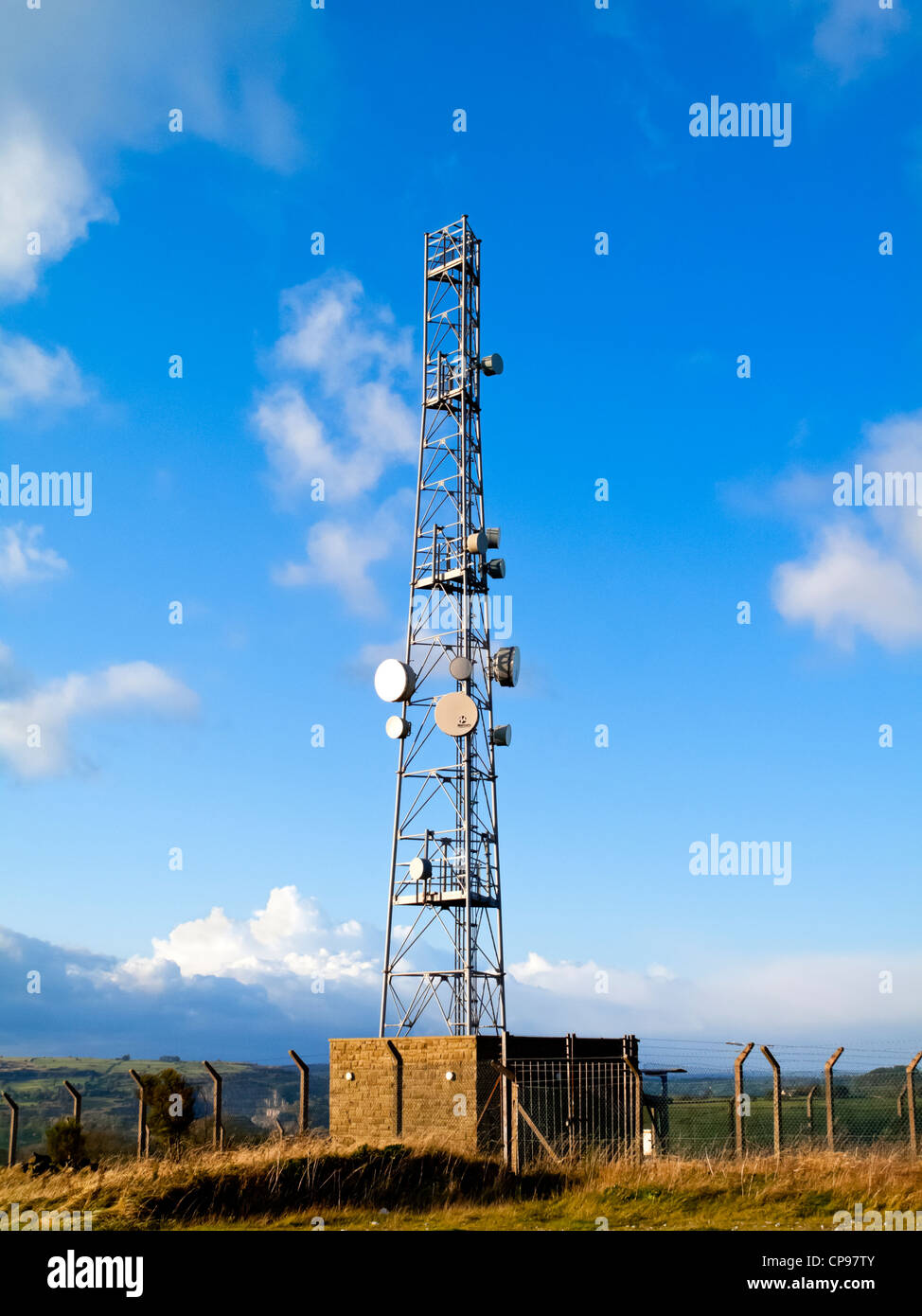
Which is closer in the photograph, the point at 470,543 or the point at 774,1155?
the point at 774,1155

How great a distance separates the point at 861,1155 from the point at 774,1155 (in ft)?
4.78

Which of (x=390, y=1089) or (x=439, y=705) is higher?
(x=439, y=705)

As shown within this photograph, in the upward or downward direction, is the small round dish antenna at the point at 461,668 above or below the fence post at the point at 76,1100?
above

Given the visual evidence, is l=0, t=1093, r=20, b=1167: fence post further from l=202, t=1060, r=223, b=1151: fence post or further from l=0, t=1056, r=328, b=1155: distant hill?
l=0, t=1056, r=328, b=1155: distant hill

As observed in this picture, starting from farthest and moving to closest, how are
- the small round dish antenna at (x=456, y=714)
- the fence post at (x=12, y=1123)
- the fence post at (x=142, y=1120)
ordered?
the small round dish antenna at (x=456, y=714) → the fence post at (x=12, y=1123) → the fence post at (x=142, y=1120)

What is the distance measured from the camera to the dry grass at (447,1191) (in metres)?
17.0

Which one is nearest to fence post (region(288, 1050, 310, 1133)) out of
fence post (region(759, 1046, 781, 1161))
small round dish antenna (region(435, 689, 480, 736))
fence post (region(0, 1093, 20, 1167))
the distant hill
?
fence post (region(0, 1093, 20, 1167))

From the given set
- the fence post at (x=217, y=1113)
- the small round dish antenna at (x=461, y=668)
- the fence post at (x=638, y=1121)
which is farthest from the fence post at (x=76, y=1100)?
the small round dish antenna at (x=461, y=668)

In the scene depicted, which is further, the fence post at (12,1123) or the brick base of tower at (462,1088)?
the brick base of tower at (462,1088)

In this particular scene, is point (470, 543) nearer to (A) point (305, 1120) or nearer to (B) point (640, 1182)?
(A) point (305, 1120)

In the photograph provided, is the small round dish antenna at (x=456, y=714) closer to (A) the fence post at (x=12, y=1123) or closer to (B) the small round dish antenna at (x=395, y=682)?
(B) the small round dish antenna at (x=395, y=682)
